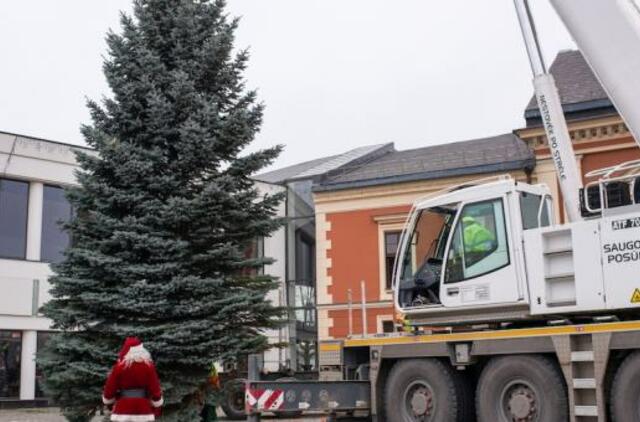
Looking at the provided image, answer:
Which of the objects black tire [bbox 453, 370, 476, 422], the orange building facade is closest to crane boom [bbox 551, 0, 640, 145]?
black tire [bbox 453, 370, 476, 422]

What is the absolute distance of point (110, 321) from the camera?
1492cm

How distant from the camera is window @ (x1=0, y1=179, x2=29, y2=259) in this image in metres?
27.1

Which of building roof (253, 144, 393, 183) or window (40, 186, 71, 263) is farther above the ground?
building roof (253, 144, 393, 183)

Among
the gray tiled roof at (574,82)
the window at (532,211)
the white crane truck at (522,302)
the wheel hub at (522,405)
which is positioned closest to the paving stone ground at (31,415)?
the white crane truck at (522,302)

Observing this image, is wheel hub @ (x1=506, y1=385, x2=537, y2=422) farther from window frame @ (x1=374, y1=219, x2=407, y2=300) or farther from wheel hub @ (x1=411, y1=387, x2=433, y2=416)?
window frame @ (x1=374, y1=219, x2=407, y2=300)

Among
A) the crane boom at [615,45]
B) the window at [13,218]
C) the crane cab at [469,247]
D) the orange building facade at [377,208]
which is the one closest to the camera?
the crane boom at [615,45]

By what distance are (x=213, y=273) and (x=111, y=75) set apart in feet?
13.5

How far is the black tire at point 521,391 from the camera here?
423 inches

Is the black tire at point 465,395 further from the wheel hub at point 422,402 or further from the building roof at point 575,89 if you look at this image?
the building roof at point 575,89

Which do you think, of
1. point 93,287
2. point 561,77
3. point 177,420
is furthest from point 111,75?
point 561,77

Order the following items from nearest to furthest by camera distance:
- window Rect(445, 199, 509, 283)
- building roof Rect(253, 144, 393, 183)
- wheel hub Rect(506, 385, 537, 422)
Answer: wheel hub Rect(506, 385, 537, 422), window Rect(445, 199, 509, 283), building roof Rect(253, 144, 393, 183)

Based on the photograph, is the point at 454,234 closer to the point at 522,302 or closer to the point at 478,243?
the point at 478,243

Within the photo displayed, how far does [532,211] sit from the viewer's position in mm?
12023

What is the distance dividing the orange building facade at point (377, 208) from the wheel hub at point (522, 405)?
14.8m
